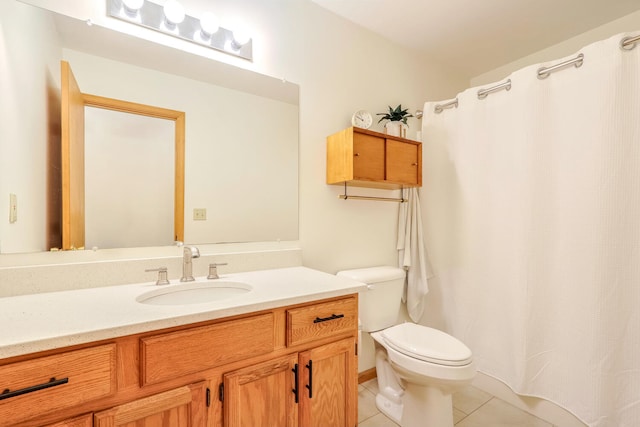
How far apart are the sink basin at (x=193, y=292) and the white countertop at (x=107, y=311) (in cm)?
3

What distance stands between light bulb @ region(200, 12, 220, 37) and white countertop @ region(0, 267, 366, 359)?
117cm

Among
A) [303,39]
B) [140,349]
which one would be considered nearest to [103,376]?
[140,349]

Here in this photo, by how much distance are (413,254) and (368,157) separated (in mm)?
812

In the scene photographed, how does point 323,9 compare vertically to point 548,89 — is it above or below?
above

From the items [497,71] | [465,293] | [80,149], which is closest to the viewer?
[80,149]

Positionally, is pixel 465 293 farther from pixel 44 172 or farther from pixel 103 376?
pixel 44 172

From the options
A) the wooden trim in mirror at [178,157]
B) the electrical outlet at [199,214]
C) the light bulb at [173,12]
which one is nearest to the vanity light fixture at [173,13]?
the light bulb at [173,12]

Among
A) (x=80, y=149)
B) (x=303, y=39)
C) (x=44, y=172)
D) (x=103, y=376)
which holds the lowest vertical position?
(x=103, y=376)

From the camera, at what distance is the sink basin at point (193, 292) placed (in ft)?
3.87

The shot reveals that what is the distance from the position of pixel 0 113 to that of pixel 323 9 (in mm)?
1636

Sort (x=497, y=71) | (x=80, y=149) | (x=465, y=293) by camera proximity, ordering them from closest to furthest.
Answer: (x=80, y=149) → (x=465, y=293) → (x=497, y=71)

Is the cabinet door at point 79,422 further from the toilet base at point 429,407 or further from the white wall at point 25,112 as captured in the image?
the toilet base at point 429,407

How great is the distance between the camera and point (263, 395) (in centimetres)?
103

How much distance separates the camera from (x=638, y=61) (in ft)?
4.46
